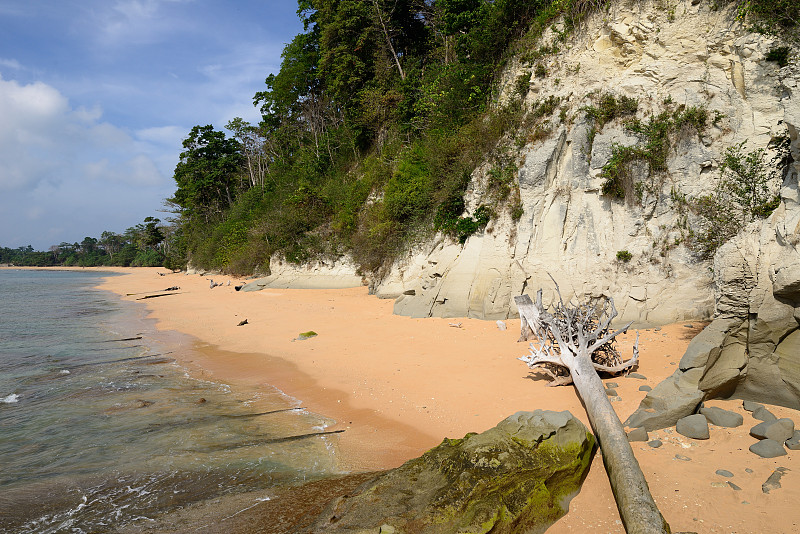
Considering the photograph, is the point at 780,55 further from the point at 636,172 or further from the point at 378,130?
the point at 378,130

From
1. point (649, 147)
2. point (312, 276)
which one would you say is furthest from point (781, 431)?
point (312, 276)

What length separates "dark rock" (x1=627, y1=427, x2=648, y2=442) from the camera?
4.59 meters

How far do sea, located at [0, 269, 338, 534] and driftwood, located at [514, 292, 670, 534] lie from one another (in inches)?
117

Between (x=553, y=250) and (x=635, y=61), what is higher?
(x=635, y=61)

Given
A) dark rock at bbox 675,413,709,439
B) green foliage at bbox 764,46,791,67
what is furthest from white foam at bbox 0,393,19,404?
green foliage at bbox 764,46,791,67

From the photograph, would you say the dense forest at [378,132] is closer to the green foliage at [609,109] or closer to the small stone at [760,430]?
the green foliage at [609,109]

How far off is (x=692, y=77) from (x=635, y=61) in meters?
1.59

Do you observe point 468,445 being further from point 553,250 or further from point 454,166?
point 454,166

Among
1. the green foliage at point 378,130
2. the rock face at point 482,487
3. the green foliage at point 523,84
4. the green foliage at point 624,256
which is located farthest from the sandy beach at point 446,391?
the green foliage at point 523,84

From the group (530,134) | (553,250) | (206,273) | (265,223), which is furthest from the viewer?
(206,273)

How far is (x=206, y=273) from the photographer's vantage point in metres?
37.5

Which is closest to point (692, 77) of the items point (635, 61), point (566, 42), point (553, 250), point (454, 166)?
point (635, 61)

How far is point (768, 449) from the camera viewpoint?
4.02 m

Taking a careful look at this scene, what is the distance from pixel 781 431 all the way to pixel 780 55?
7.78m
